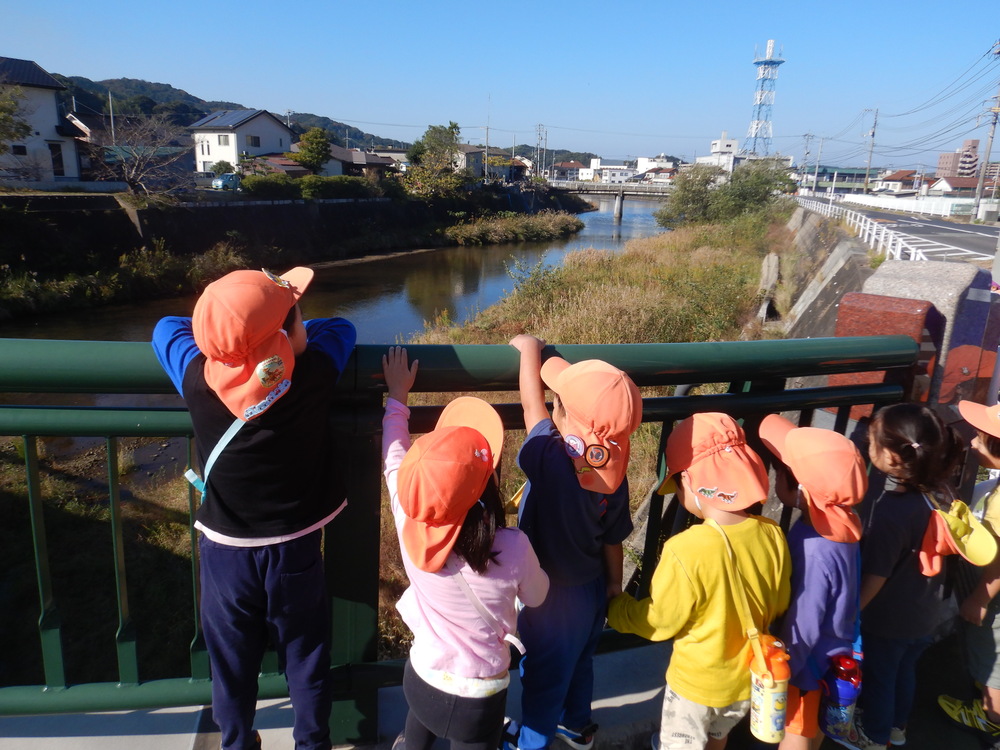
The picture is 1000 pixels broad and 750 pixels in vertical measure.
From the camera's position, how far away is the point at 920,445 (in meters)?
1.66

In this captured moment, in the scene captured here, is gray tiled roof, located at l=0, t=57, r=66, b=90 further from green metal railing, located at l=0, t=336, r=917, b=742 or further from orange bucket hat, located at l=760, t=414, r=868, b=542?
orange bucket hat, located at l=760, t=414, r=868, b=542

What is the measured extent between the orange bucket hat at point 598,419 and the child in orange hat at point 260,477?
0.50 meters

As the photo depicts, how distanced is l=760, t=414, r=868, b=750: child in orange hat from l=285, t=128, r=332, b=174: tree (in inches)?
1475

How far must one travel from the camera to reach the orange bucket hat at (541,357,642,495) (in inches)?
54.5

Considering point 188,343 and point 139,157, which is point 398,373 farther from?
point 139,157

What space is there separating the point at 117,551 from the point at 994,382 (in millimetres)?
2807

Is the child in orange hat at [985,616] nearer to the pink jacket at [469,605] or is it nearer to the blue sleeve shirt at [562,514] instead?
the blue sleeve shirt at [562,514]

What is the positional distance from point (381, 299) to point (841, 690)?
62.5ft

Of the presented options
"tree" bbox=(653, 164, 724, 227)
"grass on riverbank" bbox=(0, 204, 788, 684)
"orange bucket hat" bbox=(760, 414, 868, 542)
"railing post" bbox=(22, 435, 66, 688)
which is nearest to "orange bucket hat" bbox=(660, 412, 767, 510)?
"orange bucket hat" bbox=(760, 414, 868, 542)

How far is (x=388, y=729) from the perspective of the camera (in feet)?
5.69

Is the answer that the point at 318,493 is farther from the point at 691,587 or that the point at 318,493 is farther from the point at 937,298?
the point at 937,298

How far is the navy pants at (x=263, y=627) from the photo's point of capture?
1485 millimetres

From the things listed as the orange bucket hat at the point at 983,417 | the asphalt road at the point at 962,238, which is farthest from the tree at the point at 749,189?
the orange bucket hat at the point at 983,417

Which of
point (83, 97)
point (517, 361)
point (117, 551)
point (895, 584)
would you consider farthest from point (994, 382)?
point (83, 97)
